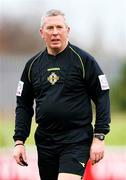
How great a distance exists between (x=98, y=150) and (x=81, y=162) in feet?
0.52

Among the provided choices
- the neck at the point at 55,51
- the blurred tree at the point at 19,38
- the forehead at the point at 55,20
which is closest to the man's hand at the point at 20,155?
the neck at the point at 55,51

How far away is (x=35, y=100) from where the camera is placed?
5445 mm

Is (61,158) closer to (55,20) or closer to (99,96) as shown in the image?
(99,96)

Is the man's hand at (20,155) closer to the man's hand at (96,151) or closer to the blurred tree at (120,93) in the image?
the man's hand at (96,151)

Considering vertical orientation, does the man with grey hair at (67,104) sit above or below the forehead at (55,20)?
below

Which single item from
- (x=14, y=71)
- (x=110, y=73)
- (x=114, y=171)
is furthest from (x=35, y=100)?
(x=110, y=73)

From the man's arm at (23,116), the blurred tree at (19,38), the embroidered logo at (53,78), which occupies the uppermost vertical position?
the embroidered logo at (53,78)

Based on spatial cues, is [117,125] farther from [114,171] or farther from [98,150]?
[98,150]

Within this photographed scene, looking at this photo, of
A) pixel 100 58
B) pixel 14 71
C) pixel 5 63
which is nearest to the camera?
pixel 14 71

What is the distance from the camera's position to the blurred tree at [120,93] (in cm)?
2303

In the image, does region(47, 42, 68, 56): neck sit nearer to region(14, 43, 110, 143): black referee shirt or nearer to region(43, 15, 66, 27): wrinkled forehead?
region(14, 43, 110, 143): black referee shirt

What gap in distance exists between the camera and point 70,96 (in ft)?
17.1

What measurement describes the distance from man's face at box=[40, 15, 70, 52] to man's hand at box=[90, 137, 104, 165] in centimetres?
A: 72

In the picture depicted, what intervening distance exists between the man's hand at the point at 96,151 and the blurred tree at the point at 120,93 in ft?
56.9
